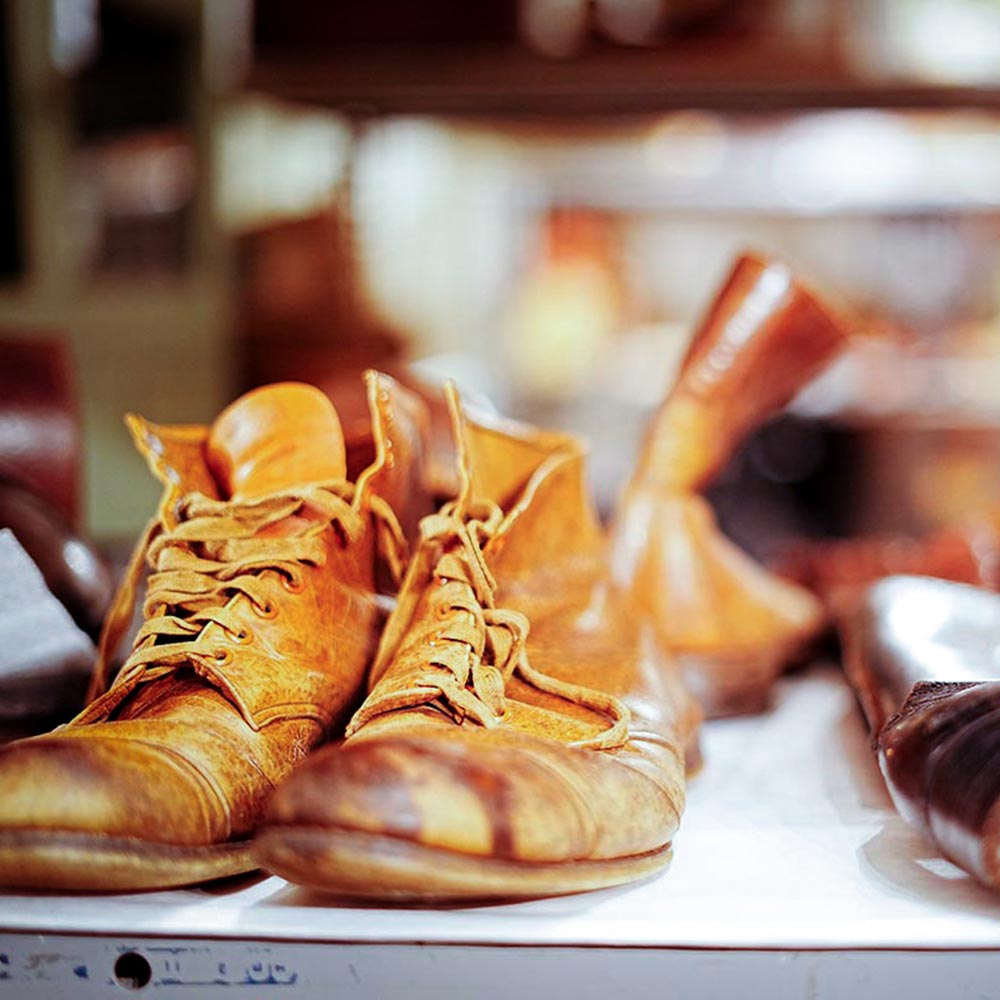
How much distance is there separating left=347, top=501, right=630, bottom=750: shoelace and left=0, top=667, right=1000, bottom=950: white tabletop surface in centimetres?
9

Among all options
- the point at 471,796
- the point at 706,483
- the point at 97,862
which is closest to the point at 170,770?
the point at 97,862

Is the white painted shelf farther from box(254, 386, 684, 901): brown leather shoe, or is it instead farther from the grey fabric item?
the grey fabric item

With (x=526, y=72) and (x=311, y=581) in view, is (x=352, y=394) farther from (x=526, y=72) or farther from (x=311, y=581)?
(x=526, y=72)

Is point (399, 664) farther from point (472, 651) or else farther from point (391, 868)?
point (391, 868)

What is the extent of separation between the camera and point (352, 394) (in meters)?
0.94

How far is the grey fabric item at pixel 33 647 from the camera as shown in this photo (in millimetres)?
826

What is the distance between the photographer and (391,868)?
56cm

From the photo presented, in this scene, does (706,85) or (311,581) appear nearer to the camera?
(311,581)

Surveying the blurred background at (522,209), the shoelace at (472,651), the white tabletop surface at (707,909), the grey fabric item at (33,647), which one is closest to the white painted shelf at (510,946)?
the white tabletop surface at (707,909)

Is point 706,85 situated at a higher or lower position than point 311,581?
higher

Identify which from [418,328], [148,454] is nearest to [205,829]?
[148,454]

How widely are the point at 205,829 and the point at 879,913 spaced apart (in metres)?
0.34

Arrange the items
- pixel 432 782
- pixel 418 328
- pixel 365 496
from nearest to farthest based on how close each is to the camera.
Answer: pixel 432 782 < pixel 365 496 < pixel 418 328

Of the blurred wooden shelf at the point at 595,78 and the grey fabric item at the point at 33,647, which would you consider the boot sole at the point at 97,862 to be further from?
the blurred wooden shelf at the point at 595,78
